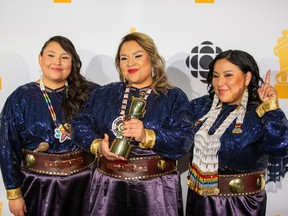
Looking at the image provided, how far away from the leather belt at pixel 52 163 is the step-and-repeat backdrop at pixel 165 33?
871 millimetres

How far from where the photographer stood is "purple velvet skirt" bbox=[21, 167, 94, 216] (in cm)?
238

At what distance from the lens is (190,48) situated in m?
2.97

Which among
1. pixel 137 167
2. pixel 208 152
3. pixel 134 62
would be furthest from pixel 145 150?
pixel 134 62

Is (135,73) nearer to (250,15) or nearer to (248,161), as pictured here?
(248,161)

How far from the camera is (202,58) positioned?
2967 millimetres

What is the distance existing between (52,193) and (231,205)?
3.61ft

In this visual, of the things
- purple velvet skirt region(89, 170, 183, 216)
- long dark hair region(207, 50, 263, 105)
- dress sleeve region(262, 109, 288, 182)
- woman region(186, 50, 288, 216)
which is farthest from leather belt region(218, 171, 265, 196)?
long dark hair region(207, 50, 263, 105)

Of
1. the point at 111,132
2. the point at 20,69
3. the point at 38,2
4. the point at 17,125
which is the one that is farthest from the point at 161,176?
the point at 38,2

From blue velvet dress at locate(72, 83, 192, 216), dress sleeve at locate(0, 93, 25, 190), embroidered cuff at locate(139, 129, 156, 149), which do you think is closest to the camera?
embroidered cuff at locate(139, 129, 156, 149)

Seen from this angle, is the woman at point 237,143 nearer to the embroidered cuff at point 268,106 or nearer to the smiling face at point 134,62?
the embroidered cuff at point 268,106

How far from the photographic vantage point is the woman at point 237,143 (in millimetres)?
A: 2109

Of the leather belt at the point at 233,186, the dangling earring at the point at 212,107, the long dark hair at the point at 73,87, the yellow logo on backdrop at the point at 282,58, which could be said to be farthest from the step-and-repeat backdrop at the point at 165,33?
the leather belt at the point at 233,186

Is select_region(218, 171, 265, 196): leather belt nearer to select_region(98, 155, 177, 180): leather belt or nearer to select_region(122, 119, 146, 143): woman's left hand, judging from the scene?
select_region(98, 155, 177, 180): leather belt

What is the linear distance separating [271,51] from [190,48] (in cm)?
62
